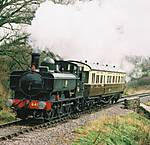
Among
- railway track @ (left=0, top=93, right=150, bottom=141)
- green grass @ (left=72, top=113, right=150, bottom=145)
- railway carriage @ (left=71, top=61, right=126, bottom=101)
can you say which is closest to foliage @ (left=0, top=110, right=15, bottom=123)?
railway track @ (left=0, top=93, right=150, bottom=141)

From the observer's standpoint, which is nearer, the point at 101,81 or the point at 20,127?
the point at 20,127

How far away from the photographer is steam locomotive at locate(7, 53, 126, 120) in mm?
17188

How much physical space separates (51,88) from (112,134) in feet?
11.8

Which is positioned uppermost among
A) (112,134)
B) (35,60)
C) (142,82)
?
(35,60)

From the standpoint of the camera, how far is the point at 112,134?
1433 cm

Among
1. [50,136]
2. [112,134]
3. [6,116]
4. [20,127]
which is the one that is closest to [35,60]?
[6,116]

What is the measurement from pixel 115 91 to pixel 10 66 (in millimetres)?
7422

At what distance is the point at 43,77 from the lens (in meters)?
17.2

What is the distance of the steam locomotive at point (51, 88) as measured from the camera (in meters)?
17.2

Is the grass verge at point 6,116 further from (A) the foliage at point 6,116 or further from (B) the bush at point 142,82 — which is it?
(B) the bush at point 142,82

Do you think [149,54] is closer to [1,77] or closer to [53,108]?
[1,77]

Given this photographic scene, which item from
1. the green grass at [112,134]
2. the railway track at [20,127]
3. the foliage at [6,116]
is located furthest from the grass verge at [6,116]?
the green grass at [112,134]

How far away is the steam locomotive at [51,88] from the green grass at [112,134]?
6.70 ft

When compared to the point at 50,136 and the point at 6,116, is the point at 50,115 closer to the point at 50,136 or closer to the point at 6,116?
the point at 6,116
